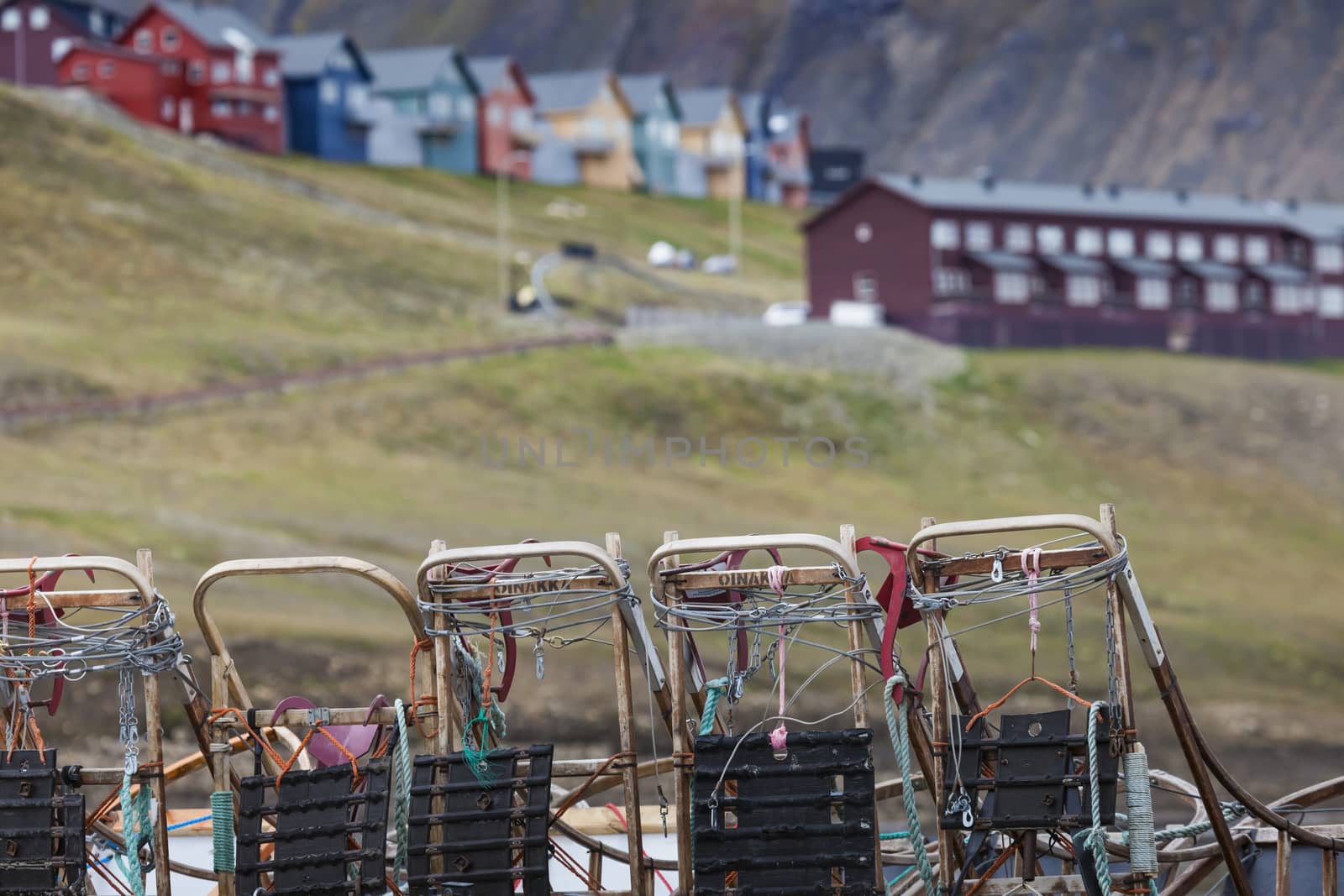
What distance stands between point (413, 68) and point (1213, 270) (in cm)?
4929

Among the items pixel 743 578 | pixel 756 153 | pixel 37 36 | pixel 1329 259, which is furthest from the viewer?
pixel 756 153

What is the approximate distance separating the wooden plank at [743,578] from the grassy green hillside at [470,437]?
81.8 ft

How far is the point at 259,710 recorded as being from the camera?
9.35 metres

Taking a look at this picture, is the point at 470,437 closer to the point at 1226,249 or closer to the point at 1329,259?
the point at 1226,249

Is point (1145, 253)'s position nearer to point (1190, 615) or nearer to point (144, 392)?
point (1190, 615)

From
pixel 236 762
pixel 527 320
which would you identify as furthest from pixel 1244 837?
pixel 527 320

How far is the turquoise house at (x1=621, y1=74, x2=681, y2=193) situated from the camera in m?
115

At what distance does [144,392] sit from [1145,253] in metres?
41.6

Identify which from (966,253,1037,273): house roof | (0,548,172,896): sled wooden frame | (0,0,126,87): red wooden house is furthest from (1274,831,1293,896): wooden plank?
(0,0,126,87): red wooden house

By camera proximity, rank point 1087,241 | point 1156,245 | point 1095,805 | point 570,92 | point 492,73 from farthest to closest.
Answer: point 570,92
point 492,73
point 1156,245
point 1087,241
point 1095,805

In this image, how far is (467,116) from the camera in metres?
107

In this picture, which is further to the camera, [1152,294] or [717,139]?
[717,139]

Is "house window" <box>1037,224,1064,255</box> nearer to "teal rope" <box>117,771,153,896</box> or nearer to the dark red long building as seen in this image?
the dark red long building

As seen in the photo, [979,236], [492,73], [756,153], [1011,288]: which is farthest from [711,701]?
[756,153]
